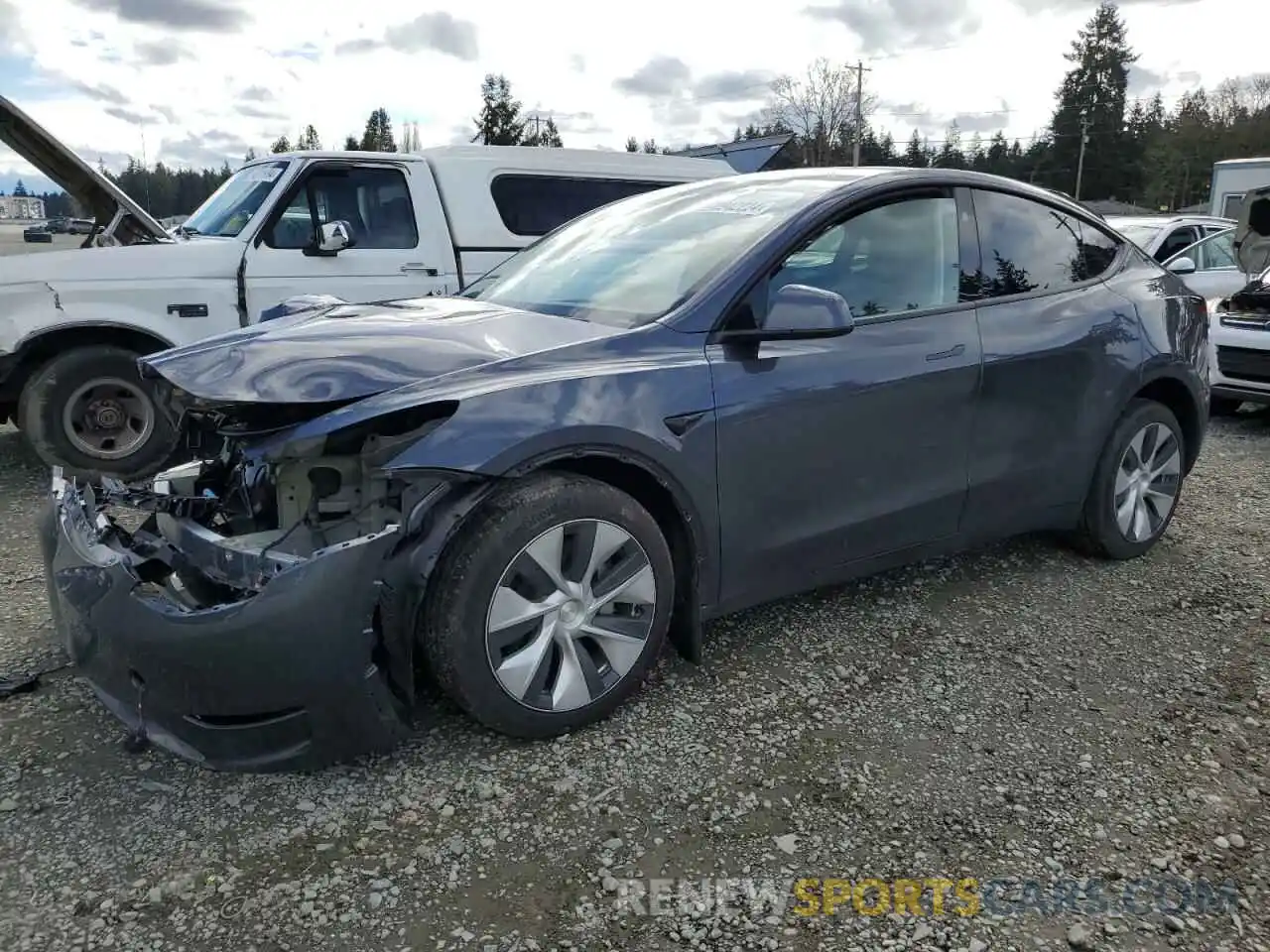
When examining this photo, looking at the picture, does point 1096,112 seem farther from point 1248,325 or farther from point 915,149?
point 1248,325

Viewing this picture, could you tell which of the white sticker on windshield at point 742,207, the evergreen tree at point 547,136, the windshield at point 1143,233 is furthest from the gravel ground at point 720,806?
the evergreen tree at point 547,136

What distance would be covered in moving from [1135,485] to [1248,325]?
4139mm

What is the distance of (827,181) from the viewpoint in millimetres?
3561

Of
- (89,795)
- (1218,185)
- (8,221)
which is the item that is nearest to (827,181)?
(89,795)

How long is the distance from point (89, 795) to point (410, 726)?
90cm

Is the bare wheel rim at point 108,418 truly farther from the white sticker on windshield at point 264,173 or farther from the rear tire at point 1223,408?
the rear tire at point 1223,408

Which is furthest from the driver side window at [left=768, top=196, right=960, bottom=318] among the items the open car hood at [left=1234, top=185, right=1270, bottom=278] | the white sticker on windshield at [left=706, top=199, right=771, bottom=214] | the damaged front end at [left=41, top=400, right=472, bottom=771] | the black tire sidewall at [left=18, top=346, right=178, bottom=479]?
the open car hood at [left=1234, top=185, right=1270, bottom=278]

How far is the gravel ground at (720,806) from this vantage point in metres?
2.17

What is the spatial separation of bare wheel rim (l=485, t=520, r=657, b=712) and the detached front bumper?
344mm

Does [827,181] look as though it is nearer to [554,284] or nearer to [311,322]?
[554,284]

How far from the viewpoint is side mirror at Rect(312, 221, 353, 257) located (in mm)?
6098

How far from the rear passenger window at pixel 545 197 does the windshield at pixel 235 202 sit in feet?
5.08

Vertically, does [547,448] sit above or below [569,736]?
above

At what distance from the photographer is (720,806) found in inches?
102
